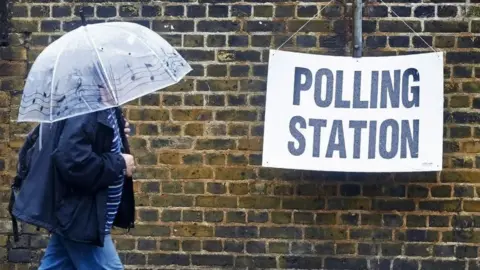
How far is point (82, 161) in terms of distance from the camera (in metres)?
4.12

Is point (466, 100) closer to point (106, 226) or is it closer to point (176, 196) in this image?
point (176, 196)

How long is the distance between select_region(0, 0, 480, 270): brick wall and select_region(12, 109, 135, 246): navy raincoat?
1.25 m

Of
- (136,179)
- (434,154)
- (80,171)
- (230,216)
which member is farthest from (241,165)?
(80,171)

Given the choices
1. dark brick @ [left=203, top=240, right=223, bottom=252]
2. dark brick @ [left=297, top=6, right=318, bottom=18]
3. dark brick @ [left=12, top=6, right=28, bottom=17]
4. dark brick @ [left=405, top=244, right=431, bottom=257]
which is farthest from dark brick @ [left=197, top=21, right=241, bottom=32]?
dark brick @ [left=405, top=244, right=431, bottom=257]

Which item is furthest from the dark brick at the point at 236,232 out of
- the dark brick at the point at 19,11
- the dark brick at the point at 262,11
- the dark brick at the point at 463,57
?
the dark brick at the point at 19,11

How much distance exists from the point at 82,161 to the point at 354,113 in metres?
1.84

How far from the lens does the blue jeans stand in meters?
4.36

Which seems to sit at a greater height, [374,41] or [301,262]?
[374,41]

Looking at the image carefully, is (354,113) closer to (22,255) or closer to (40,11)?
(40,11)

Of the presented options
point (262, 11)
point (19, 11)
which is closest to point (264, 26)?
point (262, 11)

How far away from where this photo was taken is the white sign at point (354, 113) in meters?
5.23

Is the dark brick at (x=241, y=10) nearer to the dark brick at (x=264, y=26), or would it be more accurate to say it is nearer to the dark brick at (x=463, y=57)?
the dark brick at (x=264, y=26)

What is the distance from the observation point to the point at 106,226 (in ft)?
14.2

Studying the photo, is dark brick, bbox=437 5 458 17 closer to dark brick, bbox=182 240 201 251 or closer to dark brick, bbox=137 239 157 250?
dark brick, bbox=182 240 201 251
